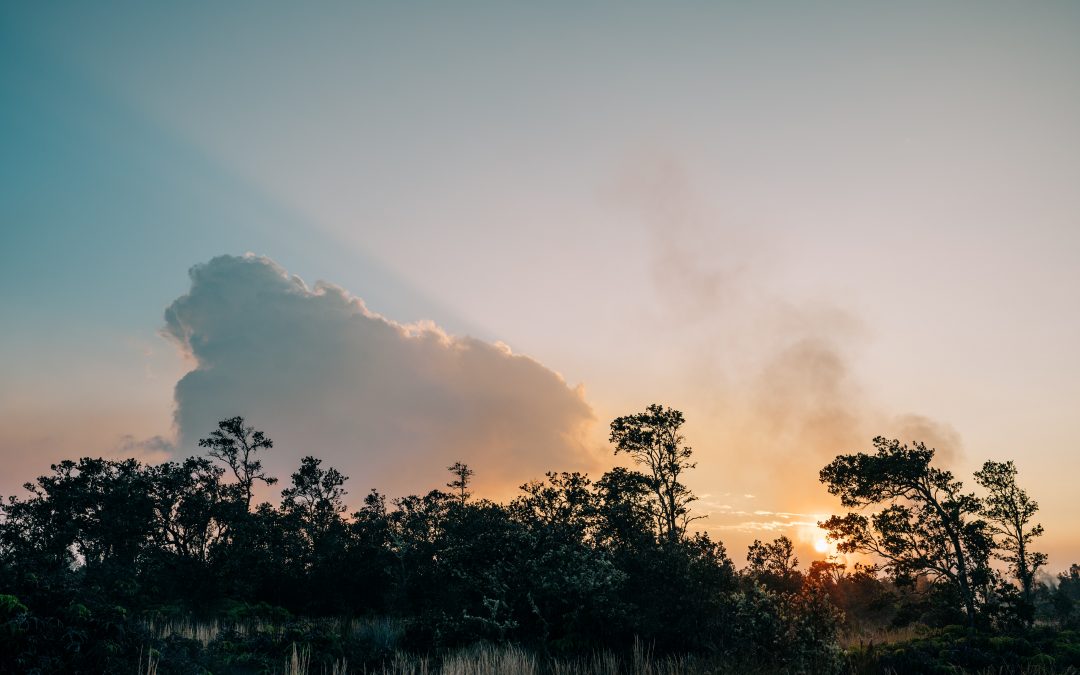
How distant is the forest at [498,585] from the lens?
13.8 metres

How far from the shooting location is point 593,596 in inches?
703

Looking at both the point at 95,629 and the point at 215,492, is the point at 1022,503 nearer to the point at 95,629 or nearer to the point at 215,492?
the point at 95,629

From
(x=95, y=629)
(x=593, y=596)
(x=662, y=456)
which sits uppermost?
(x=662, y=456)

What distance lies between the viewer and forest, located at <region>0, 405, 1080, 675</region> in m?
13.8

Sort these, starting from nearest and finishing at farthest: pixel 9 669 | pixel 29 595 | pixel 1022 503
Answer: pixel 9 669 < pixel 29 595 < pixel 1022 503

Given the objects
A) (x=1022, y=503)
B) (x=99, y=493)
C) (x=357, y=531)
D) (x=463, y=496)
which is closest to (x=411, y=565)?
(x=357, y=531)

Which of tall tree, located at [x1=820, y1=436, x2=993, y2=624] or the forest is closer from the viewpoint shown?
the forest

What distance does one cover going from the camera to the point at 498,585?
19578 millimetres

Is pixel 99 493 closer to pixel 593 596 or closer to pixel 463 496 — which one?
pixel 463 496

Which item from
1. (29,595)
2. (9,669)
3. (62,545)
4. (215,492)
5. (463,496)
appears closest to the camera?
(9,669)

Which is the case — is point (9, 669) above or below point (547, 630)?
above

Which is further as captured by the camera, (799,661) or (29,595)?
(799,661)

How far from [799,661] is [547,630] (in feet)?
26.2

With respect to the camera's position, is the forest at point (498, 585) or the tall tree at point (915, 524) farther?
the tall tree at point (915, 524)
